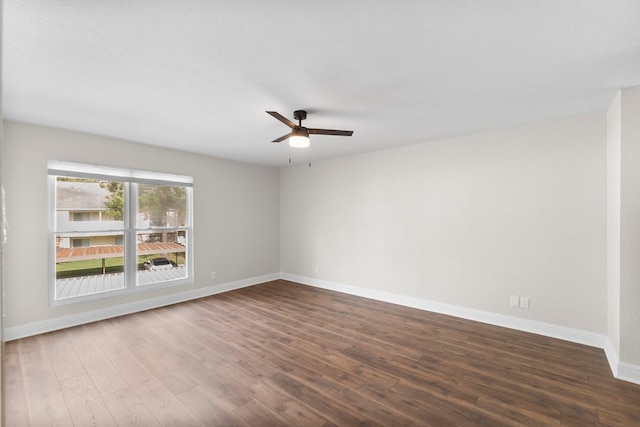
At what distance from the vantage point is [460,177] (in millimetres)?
4133

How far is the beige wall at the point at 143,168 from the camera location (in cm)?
346

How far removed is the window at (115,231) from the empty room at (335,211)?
3 cm

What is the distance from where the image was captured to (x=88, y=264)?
13.6 feet

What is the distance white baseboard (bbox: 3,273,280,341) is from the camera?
3477 millimetres

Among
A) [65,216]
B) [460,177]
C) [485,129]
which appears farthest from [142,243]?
[485,129]

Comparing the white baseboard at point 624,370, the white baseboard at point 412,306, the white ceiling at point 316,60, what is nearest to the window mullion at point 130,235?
the white baseboard at point 412,306

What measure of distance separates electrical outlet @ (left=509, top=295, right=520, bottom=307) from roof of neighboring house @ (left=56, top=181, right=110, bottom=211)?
549cm

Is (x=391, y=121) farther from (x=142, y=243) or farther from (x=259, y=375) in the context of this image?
(x=142, y=243)

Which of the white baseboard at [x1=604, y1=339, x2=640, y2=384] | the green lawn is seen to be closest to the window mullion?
the green lawn

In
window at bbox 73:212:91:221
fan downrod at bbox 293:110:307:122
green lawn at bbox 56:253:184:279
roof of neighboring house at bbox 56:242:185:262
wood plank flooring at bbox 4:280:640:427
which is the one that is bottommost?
wood plank flooring at bbox 4:280:640:427

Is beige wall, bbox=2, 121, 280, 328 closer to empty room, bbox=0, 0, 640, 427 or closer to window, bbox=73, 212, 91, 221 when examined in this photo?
empty room, bbox=0, 0, 640, 427

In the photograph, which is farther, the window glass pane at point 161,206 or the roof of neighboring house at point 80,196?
the window glass pane at point 161,206

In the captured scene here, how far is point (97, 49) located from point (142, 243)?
3113 mm

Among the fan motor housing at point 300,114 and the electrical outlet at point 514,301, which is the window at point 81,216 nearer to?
the fan motor housing at point 300,114
